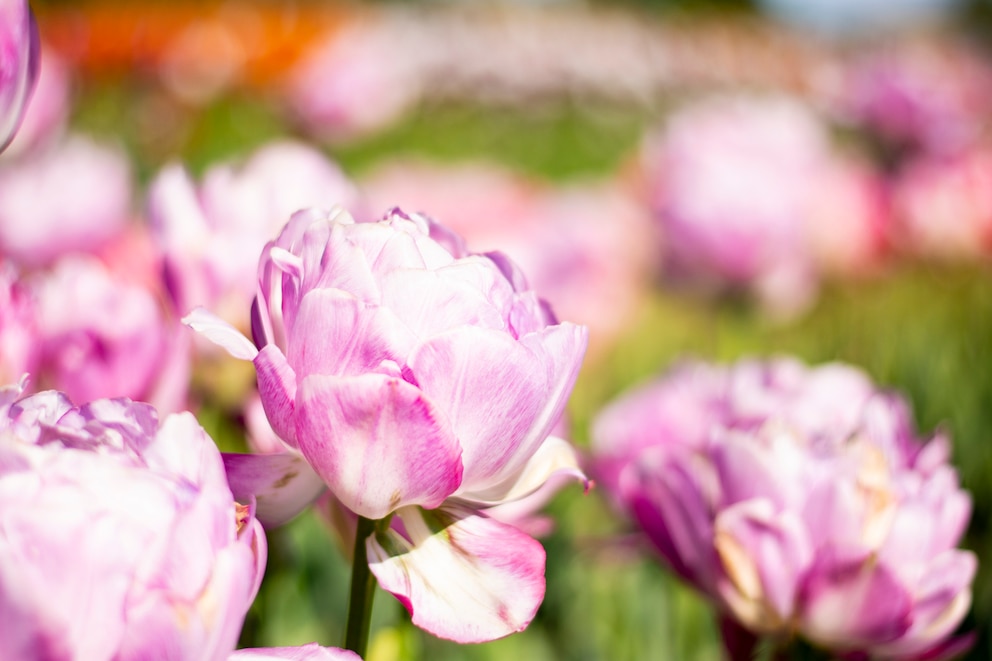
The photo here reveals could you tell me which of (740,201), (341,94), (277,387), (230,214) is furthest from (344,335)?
(341,94)

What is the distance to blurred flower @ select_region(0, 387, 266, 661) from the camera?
247 millimetres

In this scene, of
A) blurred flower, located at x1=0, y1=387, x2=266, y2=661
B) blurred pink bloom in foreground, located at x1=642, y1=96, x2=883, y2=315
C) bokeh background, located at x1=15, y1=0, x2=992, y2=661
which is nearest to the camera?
blurred flower, located at x1=0, y1=387, x2=266, y2=661

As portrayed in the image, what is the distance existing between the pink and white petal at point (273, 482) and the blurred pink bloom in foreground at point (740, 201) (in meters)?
1.07

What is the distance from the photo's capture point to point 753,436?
502 mm

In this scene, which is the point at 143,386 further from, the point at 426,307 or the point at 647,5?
the point at 647,5

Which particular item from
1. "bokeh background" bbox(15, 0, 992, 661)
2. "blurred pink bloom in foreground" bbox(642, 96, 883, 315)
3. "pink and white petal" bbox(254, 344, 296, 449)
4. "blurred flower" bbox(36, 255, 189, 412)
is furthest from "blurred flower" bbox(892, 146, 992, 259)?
"pink and white petal" bbox(254, 344, 296, 449)

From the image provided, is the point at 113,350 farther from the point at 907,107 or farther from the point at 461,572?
the point at 907,107

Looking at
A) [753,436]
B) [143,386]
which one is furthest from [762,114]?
[143,386]

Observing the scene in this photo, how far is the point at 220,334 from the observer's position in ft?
1.10

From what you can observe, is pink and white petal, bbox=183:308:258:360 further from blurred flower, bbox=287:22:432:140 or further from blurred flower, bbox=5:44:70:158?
blurred flower, bbox=287:22:432:140

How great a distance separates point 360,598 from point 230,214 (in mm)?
288

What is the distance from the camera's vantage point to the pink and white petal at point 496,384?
0.32 metres

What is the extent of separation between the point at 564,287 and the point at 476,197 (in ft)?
0.72

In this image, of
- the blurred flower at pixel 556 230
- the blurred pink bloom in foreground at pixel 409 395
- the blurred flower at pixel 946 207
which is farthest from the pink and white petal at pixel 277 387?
the blurred flower at pixel 946 207
